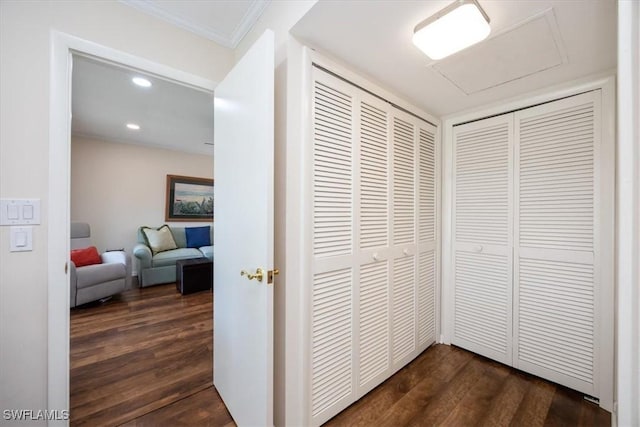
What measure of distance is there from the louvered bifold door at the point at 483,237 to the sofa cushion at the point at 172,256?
3.94 meters

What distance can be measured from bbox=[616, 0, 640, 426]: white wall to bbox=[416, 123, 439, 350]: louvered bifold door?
1.47m

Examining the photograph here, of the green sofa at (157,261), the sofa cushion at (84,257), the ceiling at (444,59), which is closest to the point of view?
the ceiling at (444,59)

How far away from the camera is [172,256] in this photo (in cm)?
411

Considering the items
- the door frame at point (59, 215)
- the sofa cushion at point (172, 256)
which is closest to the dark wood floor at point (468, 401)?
the door frame at point (59, 215)

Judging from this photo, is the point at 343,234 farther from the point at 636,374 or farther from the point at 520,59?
the point at 520,59

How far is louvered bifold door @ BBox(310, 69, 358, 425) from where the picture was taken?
1324mm

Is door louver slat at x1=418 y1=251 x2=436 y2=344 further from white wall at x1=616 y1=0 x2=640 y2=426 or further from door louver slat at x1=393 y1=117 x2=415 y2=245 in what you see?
white wall at x1=616 y1=0 x2=640 y2=426

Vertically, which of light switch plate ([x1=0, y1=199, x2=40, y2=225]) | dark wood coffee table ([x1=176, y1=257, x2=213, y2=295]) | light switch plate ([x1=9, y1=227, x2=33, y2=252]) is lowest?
dark wood coffee table ([x1=176, y1=257, x2=213, y2=295])

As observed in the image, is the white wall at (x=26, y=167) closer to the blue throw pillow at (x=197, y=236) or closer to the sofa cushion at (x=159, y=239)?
the sofa cushion at (x=159, y=239)

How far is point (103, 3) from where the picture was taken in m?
1.32

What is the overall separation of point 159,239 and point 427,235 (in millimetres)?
4278

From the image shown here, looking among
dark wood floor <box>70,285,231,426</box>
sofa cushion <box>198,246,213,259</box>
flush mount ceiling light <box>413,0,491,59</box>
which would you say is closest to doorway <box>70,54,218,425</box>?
dark wood floor <box>70,285,231,426</box>

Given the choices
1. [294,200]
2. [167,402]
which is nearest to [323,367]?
[294,200]

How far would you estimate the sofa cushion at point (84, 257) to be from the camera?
307cm
